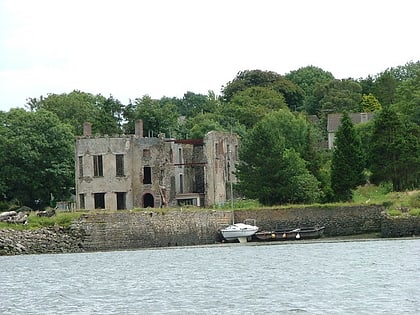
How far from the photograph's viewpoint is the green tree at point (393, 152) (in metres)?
88.2

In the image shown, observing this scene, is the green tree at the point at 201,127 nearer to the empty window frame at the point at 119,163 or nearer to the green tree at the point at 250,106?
the green tree at the point at 250,106

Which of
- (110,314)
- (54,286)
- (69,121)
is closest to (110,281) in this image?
(54,286)

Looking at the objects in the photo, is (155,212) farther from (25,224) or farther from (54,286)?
(54,286)

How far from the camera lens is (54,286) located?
51.8 m

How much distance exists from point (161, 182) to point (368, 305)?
180ft

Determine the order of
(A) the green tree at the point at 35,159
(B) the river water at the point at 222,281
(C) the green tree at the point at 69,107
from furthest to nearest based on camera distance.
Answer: (C) the green tree at the point at 69,107 → (A) the green tree at the point at 35,159 → (B) the river water at the point at 222,281

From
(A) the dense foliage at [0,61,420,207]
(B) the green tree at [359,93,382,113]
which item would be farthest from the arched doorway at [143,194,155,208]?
(B) the green tree at [359,93,382,113]

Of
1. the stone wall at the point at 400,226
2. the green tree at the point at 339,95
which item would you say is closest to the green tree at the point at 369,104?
the green tree at the point at 339,95

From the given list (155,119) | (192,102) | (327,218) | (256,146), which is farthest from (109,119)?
(192,102)

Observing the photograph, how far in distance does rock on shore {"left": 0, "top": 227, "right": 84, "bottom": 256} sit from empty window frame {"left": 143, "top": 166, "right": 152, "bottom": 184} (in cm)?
1729

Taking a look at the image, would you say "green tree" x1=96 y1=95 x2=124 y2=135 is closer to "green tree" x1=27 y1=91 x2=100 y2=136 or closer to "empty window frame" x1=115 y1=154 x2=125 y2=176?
"green tree" x1=27 y1=91 x2=100 y2=136

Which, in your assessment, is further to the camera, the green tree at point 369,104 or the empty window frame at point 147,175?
the green tree at point 369,104

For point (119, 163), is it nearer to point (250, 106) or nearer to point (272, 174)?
point (272, 174)

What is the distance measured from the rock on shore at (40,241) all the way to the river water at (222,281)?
126 centimetres
